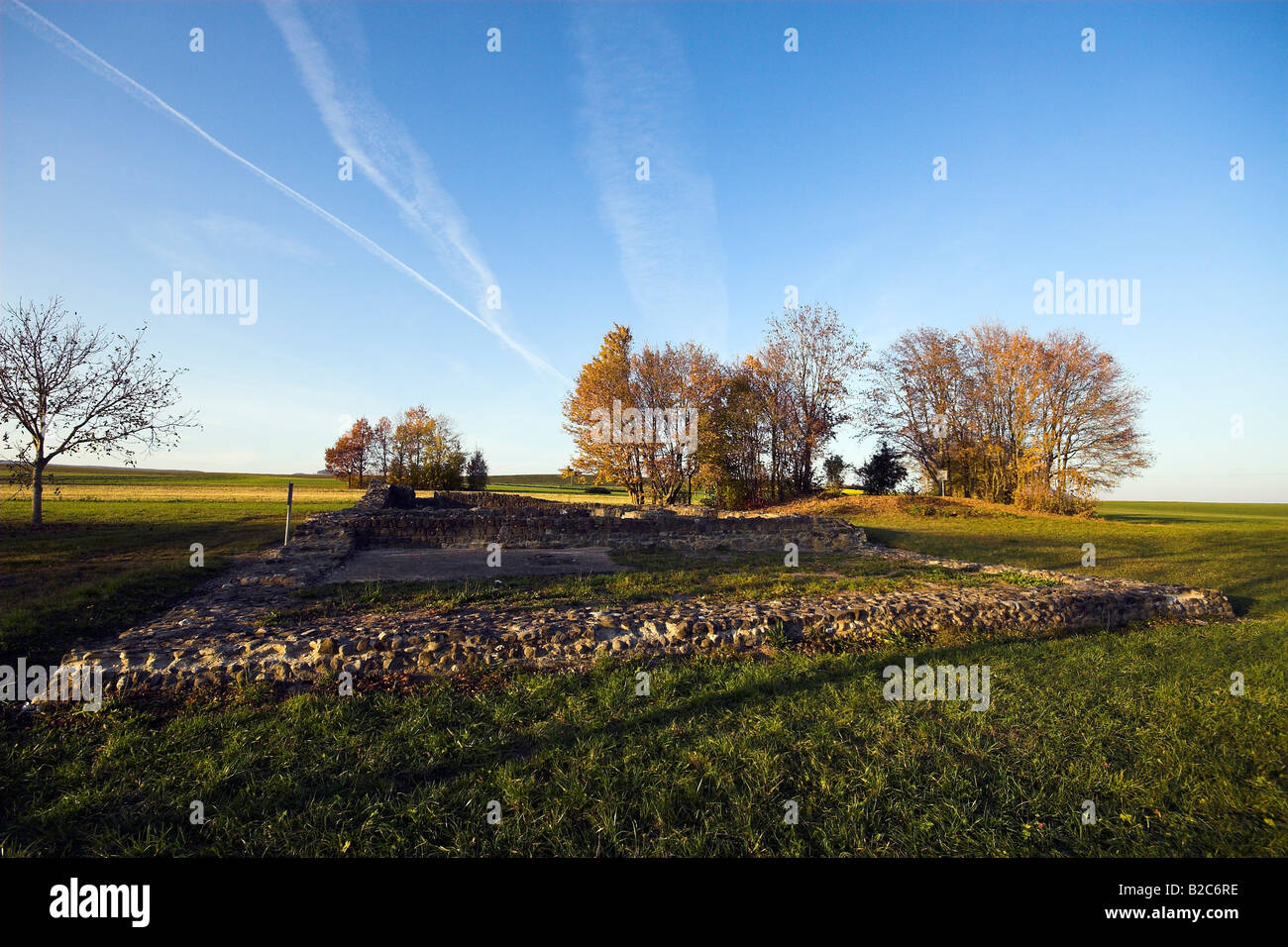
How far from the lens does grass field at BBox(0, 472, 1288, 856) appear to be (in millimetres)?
2822

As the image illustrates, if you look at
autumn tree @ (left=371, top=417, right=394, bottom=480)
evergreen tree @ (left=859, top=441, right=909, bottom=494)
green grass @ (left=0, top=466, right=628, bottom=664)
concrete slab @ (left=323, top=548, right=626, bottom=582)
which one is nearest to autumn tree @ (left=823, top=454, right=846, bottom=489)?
evergreen tree @ (left=859, top=441, right=909, bottom=494)

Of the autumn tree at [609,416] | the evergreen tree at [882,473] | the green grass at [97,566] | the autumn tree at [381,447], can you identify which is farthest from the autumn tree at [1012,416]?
the autumn tree at [381,447]

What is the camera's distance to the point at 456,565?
11.8 m

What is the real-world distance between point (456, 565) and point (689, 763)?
31.2 feet

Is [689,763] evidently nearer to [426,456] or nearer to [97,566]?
[97,566]

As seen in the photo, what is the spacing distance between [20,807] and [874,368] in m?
35.5

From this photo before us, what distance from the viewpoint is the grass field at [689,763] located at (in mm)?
2822

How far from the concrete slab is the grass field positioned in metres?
4.26

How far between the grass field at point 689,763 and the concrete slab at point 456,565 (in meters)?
4.26

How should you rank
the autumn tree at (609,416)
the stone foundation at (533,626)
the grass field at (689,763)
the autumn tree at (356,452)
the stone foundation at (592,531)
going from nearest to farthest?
the grass field at (689,763) → the stone foundation at (533,626) → the stone foundation at (592,531) → the autumn tree at (609,416) → the autumn tree at (356,452)

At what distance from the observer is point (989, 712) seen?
4.52 meters

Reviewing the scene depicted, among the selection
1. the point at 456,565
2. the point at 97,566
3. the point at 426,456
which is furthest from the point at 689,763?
the point at 426,456

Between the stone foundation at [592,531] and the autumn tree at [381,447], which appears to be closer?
the stone foundation at [592,531]

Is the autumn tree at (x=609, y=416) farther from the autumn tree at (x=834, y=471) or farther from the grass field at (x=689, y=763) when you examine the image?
the grass field at (x=689, y=763)
